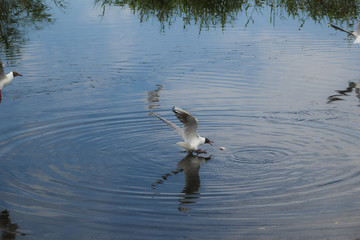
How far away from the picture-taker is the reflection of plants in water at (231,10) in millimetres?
23016

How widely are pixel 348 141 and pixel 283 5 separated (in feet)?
52.5

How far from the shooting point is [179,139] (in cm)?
1036

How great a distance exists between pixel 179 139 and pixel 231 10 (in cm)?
1516

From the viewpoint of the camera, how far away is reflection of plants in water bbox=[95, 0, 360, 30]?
2302 centimetres

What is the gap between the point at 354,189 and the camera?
779cm

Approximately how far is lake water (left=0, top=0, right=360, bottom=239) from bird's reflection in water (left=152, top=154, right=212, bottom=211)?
38 mm

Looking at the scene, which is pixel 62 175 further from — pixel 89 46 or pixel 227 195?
pixel 89 46

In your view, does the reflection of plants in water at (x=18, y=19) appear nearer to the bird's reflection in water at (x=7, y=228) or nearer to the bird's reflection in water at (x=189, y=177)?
the bird's reflection in water at (x=189, y=177)

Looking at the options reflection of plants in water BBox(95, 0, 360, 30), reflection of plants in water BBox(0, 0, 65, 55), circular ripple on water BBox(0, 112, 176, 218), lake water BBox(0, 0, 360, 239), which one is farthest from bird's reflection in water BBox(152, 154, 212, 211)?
reflection of plants in water BBox(95, 0, 360, 30)

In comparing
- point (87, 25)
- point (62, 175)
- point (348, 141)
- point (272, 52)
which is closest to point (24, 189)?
point (62, 175)

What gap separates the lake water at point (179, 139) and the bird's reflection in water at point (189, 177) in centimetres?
4

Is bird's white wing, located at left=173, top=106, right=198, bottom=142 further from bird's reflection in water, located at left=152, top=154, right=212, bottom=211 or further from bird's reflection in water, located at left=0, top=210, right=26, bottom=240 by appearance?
bird's reflection in water, located at left=0, top=210, right=26, bottom=240

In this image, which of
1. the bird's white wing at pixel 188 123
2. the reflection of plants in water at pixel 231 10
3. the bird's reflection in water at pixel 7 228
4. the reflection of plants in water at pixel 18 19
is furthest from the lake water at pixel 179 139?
the reflection of plants in water at pixel 231 10

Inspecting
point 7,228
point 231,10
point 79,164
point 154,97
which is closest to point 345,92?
point 154,97
